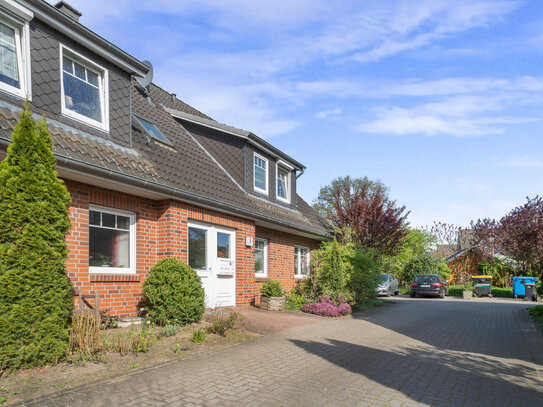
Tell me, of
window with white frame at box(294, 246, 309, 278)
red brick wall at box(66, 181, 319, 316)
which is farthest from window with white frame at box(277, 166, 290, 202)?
red brick wall at box(66, 181, 319, 316)

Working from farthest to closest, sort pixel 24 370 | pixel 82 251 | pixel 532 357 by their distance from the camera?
pixel 82 251 → pixel 532 357 → pixel 24 370

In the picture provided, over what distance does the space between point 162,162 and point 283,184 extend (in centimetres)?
782

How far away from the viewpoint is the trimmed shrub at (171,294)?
831cm

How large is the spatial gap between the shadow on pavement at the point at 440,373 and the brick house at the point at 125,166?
406 centimetres

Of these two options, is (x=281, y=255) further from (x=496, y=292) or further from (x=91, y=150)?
(x=496, y=292)

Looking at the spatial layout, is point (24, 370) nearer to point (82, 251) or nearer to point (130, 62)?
point (82, 251)

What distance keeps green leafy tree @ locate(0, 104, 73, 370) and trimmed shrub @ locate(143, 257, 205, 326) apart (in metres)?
2.54

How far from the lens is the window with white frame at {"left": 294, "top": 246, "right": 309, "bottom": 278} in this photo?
17.6m

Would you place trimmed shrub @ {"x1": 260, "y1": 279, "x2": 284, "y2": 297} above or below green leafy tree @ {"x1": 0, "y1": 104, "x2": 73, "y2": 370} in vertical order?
below

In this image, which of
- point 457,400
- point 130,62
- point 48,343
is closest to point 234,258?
point 130,62

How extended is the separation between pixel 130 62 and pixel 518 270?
103ft

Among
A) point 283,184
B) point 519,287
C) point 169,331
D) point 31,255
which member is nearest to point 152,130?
point 169,331

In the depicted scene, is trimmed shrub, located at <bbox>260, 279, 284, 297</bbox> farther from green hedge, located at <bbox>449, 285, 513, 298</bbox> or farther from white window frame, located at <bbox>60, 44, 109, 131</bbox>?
green hedge, located at <bbox>449, 285, 513, 298</bbox>

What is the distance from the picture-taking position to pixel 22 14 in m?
7.46
